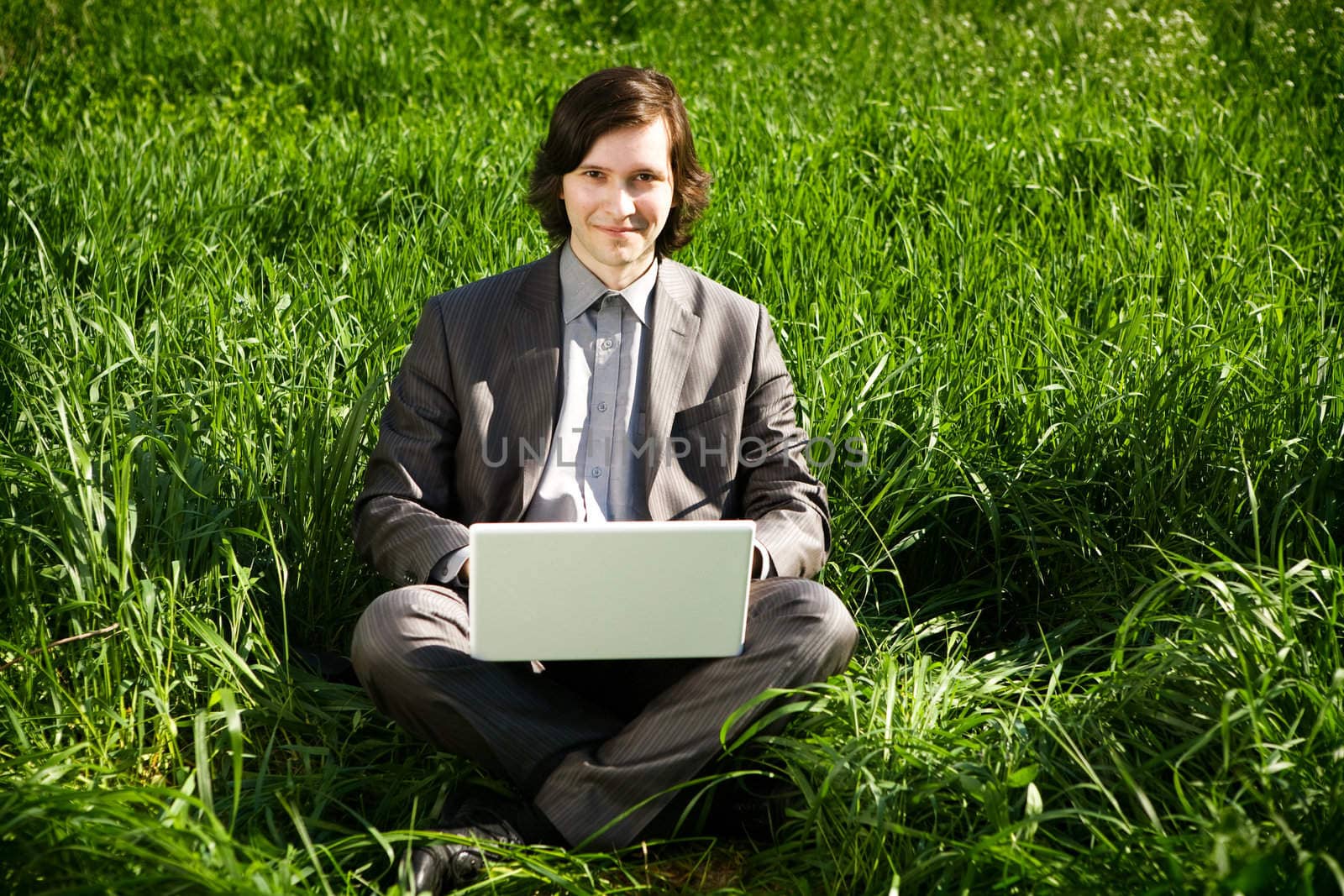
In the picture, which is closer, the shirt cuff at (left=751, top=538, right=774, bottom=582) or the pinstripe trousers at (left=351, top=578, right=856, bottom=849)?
the pinstripe trousers at (left=351, top=578, right=856, bottom=849)

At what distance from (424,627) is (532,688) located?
22cm

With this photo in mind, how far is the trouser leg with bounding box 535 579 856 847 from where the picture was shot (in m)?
2.33

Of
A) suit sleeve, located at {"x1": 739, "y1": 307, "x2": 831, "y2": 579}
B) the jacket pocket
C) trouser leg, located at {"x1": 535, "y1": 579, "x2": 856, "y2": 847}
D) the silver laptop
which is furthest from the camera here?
the jacket pocket

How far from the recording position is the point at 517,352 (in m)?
2.71

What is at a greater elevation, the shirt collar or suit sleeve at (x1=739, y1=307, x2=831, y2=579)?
the shirt collar

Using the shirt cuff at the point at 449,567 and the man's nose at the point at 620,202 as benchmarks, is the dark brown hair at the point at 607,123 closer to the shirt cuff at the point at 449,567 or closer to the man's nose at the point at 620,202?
the man's nose at the point at 620,202

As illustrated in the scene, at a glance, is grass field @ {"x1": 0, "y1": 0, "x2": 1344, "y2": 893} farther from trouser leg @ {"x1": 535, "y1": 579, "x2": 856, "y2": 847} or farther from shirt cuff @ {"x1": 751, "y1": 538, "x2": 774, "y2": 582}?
shirt cuff @ {"x1": 751, "y1": 538, "x2": 774, "y2": 582}

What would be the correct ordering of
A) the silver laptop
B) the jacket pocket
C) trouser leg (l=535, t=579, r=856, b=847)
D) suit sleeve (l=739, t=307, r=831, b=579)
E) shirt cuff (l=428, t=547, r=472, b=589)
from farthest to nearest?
the jacket pocket, suit sleeve (l=739, t=307, r=831, b=579), shirt cuff (l=428, t=547, r=472, b=589), trouser leg (l=535, t=579, r=856, b=847), the silver laptop

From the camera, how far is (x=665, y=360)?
8.97 feet

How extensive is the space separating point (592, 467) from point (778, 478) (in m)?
0.37

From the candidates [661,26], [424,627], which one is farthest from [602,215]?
[661,26]

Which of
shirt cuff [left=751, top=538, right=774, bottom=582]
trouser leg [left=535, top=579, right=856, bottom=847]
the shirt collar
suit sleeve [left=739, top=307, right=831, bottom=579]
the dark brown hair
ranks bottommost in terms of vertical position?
trouser leg [left=535, top=579, right=856, bottom=847]

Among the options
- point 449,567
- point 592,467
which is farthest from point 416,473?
point 592,467

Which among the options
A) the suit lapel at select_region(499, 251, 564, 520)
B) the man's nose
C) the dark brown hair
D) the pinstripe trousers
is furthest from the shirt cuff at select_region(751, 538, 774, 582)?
the dark brown hair
